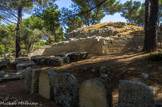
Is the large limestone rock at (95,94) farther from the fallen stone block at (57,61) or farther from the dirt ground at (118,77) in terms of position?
the fallen stone block at (57,61)

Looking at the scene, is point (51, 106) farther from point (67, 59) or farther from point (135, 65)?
point (67, 59)

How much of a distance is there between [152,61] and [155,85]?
157cm

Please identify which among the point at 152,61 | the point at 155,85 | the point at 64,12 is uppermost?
the point at 64,12

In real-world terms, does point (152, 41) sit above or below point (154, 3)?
below

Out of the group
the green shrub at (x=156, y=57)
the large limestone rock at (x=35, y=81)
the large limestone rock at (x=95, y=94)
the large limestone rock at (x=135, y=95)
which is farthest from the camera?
the green shrub at (x=156, y=57)

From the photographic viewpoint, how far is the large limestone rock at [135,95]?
5.65 feet

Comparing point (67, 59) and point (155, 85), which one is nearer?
point (155, 85)

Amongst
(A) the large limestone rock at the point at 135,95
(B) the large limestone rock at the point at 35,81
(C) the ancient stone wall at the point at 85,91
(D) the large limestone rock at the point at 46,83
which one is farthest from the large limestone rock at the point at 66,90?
(A) the large limestone rock at the point at 135,95

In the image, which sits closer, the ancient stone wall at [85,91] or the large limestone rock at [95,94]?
the ancient stone wall at [85,91]

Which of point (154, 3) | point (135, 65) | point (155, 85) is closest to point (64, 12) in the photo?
point (135, 65)

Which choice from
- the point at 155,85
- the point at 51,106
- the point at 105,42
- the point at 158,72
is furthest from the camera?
the point at 105,42

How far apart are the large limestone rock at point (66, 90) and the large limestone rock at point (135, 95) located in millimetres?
957

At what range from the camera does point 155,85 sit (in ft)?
11.0

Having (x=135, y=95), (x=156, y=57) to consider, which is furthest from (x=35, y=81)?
(x=156, y=57)
